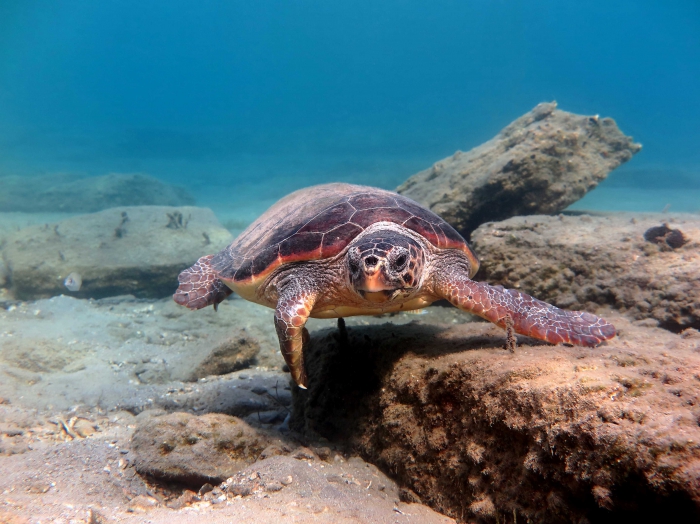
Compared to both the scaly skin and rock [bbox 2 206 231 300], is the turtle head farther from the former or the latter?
rock [bbox 2 206 231 300]

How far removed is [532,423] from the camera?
6.06ft

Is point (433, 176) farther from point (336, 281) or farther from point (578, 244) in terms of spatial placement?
point (336, 281)

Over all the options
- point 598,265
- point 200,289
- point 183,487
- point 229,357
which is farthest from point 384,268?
point 229,357

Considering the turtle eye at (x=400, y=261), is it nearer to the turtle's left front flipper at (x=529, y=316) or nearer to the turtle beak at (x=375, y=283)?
the turtle beak at (x=375, y=283)

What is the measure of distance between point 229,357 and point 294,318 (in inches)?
125

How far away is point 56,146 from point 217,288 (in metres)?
57.2

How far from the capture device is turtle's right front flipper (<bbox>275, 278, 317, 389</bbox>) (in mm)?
3025

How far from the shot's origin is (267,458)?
9.68ft

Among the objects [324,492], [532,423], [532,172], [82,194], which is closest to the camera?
[532,423]

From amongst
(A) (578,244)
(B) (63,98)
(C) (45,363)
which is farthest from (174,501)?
(B) (63,98)

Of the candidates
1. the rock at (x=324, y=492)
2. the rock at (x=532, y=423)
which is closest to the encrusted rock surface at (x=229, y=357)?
the rock at (x=532, y=423)

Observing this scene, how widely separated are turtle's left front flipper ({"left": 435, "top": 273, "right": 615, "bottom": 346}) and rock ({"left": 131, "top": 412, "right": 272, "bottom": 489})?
238 centimetres

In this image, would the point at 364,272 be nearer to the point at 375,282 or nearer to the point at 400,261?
the point at 375,282

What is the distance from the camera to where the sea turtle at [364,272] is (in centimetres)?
281
